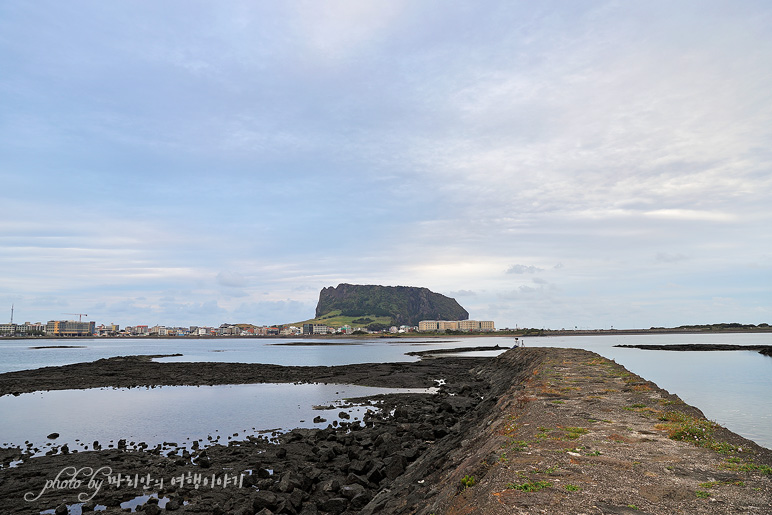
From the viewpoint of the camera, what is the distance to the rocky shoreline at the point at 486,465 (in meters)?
8.13

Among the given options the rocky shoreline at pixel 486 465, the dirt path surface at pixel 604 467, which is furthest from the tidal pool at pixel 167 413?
the dirt path surface at pixel 604 467

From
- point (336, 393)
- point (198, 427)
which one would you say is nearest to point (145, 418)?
point (198, 427)

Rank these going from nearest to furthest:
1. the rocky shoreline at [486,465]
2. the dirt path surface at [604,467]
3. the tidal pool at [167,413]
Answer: the dirt path surface at [604,467]
the rocky shoreline at [486,465]
the tidal pool at [167,413]

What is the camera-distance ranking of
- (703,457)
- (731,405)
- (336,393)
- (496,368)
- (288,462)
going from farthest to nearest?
1. (496,368)
2. (336,393)
3. (731,405)
4. (288,462)
5. (703,457)

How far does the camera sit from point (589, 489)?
321 inches

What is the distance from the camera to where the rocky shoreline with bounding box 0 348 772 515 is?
8133 mm

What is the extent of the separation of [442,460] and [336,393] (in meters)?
28.1

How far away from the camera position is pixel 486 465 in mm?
10227

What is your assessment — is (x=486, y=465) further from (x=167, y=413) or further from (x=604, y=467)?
(x=167, y=413)

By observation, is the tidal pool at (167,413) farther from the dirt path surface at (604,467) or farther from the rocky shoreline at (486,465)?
the dirt path surface at (604,467)

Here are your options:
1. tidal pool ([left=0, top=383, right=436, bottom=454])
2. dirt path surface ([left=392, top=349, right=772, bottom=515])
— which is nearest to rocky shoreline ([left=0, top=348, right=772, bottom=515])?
dirt path surface ([left=392, top=349, right=772, bottom=515])

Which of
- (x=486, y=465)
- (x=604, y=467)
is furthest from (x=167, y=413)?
(x=604, y=467)

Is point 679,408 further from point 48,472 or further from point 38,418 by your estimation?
point 38,418

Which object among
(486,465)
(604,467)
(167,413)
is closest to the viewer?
(604,467)
